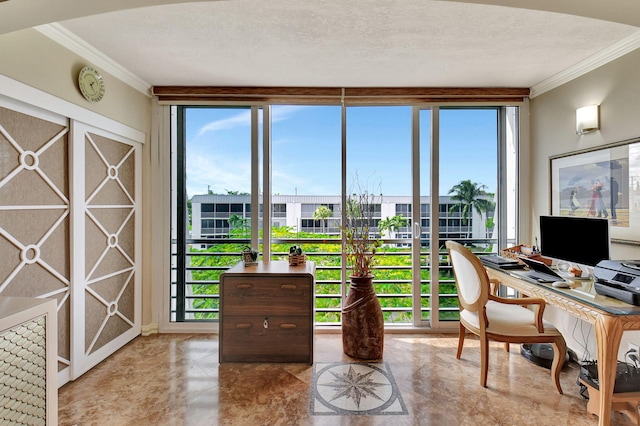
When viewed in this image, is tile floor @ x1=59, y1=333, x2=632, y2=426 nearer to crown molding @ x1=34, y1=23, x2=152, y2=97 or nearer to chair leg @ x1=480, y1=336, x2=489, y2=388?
chair leg @ x1=480, y1=336, x2=489, y2=388

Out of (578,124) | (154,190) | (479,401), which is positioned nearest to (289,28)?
(154,190)

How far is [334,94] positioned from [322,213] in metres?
1.20

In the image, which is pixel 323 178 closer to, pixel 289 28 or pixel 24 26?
pixel 289 28

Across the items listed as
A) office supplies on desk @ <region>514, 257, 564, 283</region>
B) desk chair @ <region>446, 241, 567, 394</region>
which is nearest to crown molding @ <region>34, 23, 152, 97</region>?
desk chair @ <region>446, 241, 567, 394</region>

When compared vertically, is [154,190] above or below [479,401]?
above

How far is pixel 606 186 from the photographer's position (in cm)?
235

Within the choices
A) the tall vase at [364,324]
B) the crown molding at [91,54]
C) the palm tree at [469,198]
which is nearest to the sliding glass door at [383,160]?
the palm tree at [469,198]

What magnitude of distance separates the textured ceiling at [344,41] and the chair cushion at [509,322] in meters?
1.98

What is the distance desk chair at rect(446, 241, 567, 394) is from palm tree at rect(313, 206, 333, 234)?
1.30 m

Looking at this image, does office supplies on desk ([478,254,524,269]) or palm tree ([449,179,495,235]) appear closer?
office supplies on desk ([478,254,524,269])

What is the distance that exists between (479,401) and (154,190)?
3268 millimetres

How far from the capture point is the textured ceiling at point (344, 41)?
1916mm

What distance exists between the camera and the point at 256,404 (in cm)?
206

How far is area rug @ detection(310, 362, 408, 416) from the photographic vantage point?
78.8 inches
